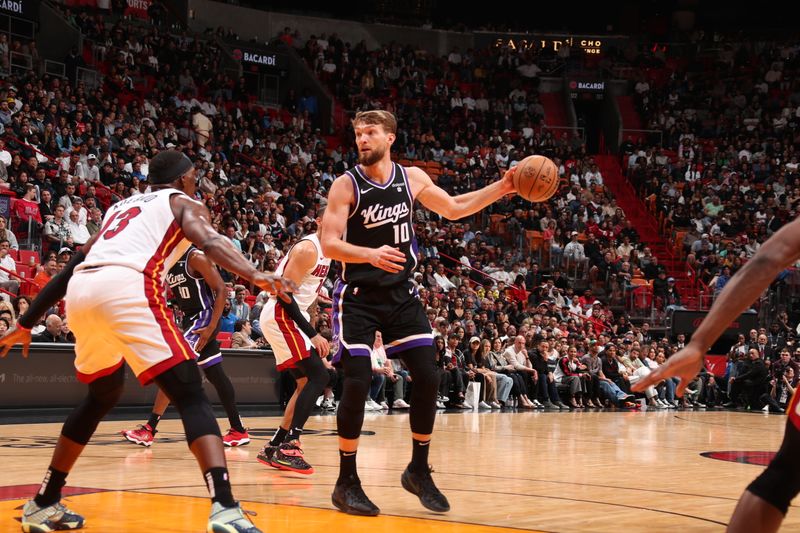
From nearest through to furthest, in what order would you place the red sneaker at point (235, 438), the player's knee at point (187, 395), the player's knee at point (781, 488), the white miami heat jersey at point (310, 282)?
the player's knee at point (781, 488), the player's knee at point (187, 395), the white miami heat jersey at point (310, 282), the red sneaker at point (235, 438)

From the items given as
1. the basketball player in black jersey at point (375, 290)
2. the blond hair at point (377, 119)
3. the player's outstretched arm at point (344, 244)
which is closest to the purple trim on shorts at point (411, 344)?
the basketball player in black jersey at point (375, 290)

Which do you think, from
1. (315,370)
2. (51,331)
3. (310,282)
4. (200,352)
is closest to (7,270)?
(51,331)

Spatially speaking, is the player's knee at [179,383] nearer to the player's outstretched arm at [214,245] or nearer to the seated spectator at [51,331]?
the player's outstretched arm at [214,245]

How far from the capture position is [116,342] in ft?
14.2

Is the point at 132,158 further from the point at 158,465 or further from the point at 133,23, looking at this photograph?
the point at 158,465

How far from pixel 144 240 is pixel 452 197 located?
2.14m

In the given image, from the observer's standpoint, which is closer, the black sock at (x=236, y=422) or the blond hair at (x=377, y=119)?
the blond hair at (x=377, y=119)

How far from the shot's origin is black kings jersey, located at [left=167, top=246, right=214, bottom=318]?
28.9ft

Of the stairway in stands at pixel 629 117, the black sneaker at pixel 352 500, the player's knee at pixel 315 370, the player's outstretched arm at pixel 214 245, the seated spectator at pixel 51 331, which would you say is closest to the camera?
the player's outstretched arm at pixel 214 245

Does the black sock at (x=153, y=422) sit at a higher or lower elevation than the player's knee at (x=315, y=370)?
lower

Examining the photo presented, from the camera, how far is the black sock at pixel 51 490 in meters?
4.61

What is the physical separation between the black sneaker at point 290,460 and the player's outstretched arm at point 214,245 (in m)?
2.99

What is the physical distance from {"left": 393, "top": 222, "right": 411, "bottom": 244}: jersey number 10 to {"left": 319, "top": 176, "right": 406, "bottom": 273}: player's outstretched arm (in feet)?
0.67

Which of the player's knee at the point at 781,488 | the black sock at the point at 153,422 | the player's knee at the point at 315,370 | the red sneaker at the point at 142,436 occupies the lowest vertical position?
the red sneaker at the point at 142,436
